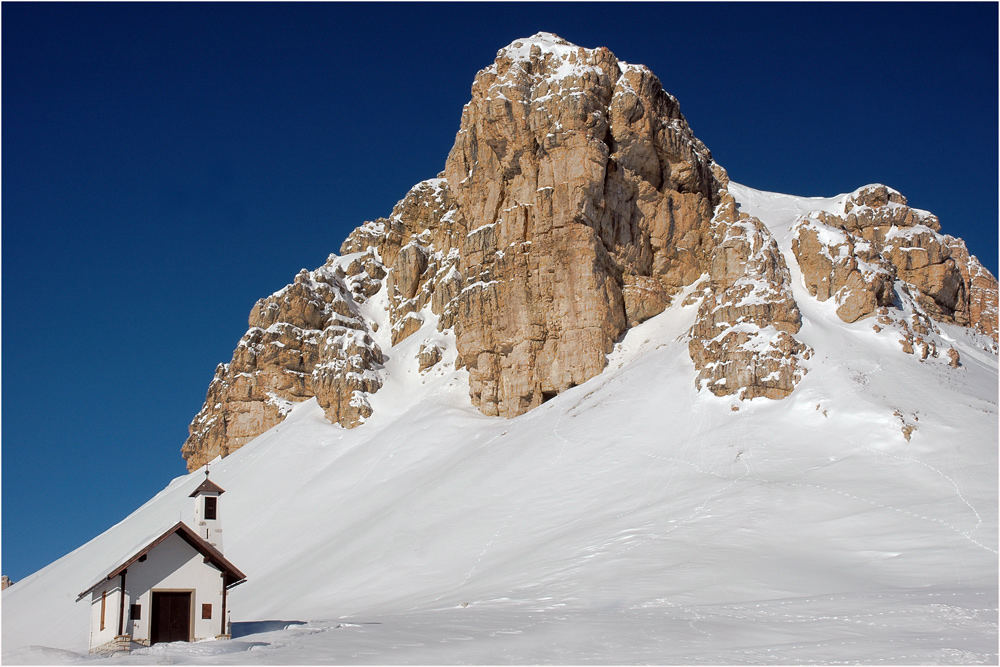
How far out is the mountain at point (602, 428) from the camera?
26.7 metres

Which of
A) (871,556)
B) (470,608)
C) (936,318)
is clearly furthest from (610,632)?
(936,318)

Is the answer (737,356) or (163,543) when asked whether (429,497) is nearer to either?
(737,356)

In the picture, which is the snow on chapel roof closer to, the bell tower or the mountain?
the mountain

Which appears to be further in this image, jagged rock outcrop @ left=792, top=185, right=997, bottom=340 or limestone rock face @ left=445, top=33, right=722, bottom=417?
limestone rock face @ left=445, top=33, right=722, bottom=417

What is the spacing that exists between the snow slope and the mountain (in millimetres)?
183

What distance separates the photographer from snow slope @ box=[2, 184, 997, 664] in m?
23.2

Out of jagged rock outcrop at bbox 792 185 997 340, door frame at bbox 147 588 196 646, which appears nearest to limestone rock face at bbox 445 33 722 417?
jagged rock outcrop at bbox 792 185 997 340

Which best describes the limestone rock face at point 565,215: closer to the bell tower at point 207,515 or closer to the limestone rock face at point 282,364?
the limestone rock face at point 282,364

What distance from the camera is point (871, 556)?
3228cm

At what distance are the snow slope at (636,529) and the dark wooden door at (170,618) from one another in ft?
6.79

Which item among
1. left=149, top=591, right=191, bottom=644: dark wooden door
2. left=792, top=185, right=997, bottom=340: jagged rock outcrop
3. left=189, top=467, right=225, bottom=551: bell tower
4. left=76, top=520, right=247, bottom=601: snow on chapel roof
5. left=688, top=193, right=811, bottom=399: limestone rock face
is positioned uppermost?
left=792, top=185, right=997, bottom=340: jagged rock outcrop

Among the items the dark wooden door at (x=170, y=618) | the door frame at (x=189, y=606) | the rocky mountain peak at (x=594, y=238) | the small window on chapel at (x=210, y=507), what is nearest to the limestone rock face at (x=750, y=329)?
the rocky mountain peak at (x=594, y=238)

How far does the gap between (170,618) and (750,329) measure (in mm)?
36136

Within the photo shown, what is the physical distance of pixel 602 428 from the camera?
54688 mm
